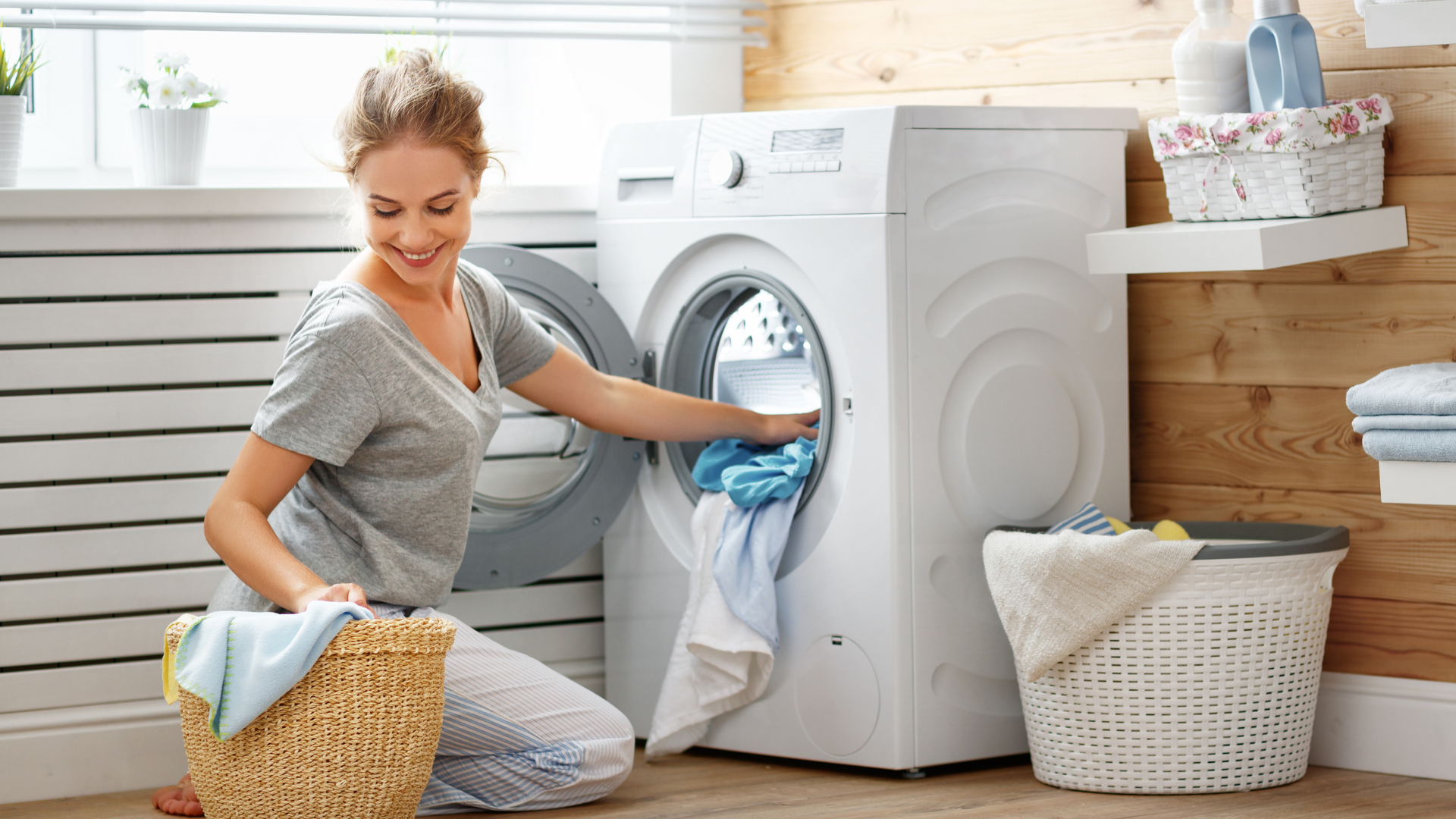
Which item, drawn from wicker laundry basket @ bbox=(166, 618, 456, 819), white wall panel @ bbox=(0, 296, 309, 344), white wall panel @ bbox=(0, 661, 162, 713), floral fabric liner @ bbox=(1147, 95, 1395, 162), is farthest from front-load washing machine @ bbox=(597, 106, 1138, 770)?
white wall panel @ bbox=(0, 661, 162, 713)

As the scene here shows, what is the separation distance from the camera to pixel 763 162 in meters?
2.16

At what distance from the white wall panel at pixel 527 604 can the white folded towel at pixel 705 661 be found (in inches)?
11.0

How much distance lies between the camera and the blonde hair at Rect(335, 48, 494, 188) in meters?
1.82

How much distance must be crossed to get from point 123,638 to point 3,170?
692 millimetres

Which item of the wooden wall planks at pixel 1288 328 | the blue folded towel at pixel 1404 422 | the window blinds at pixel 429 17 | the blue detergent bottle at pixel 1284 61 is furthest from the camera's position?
the window blinds at pixel 429 17

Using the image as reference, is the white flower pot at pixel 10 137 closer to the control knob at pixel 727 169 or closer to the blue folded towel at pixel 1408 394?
the control knob at pixel 727 169

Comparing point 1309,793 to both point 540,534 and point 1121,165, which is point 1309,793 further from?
point 540,534

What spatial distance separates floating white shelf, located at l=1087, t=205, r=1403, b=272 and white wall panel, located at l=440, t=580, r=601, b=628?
38.5 inches

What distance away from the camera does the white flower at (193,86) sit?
89.7 inches

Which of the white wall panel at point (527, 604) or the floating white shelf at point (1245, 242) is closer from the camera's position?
the floating white shelf at point (1245, 242)

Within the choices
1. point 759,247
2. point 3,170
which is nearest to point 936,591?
point 759,247

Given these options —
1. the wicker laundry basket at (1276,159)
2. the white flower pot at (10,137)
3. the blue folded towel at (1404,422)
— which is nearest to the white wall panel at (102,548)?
the white flower pot at (10,137)

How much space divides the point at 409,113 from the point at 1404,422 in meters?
1.23

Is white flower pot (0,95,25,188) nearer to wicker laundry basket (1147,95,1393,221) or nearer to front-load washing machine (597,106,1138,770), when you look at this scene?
front-load washing machine (597,106,1138,770)
